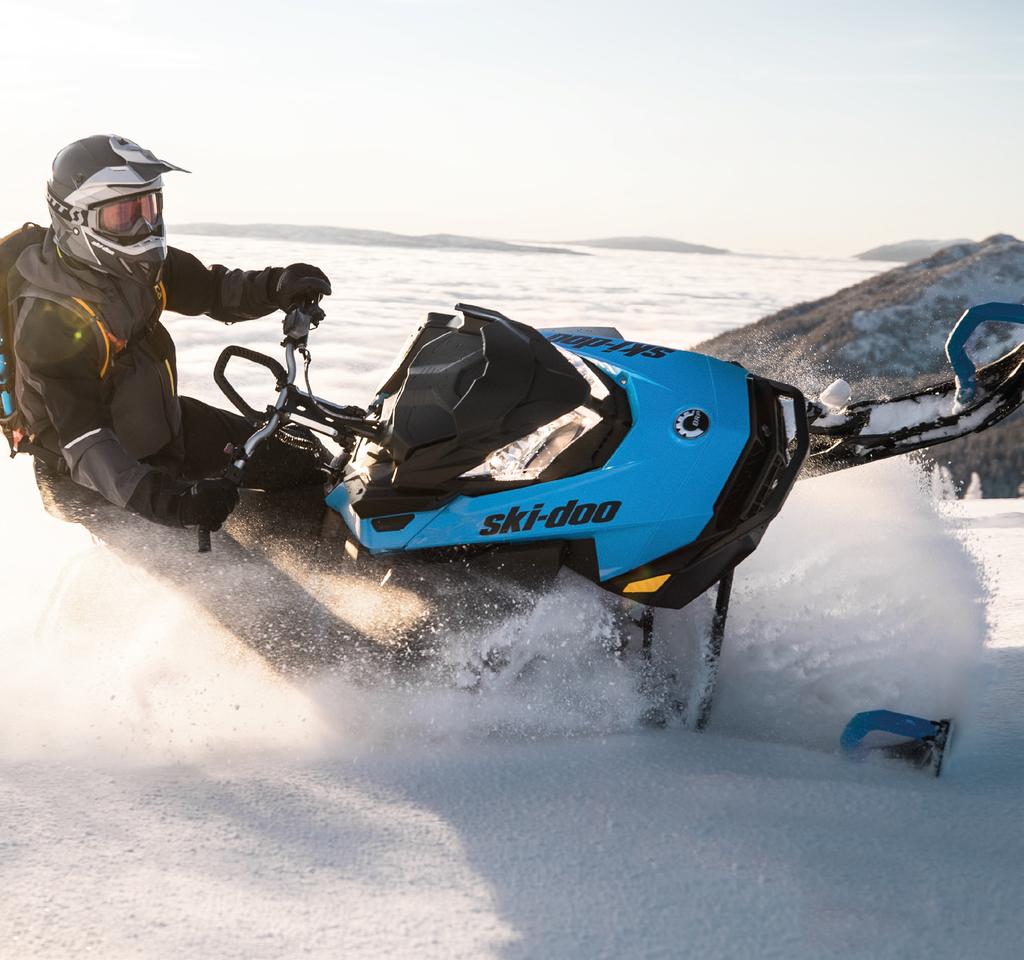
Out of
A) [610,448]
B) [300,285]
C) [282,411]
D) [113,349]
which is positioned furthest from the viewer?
[300,285]

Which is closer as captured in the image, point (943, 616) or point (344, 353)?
point (943, 616)

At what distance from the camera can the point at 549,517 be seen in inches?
108

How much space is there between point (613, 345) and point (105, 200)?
5.79 ft

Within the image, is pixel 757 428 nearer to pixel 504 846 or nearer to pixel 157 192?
pixel 504 846

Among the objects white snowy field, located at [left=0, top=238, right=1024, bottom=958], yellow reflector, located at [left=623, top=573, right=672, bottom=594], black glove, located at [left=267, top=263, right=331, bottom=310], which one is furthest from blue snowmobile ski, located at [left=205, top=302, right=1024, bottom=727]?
black glove, located at [left=267, top=263, right=331, bottom=310]

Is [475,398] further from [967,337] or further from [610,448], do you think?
[967,337]

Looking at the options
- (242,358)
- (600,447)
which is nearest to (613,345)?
(600,447)

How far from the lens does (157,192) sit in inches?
132

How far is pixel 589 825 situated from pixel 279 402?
5.06ft

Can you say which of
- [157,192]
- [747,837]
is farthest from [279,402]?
[747,837]

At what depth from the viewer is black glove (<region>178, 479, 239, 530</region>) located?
113 inches

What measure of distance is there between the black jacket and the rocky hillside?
118 ft

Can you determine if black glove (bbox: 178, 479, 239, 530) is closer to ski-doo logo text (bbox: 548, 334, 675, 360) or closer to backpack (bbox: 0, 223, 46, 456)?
backpack (bbox: 0, 223, 46, 456)

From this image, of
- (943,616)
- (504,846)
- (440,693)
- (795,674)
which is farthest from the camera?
(943,616)
